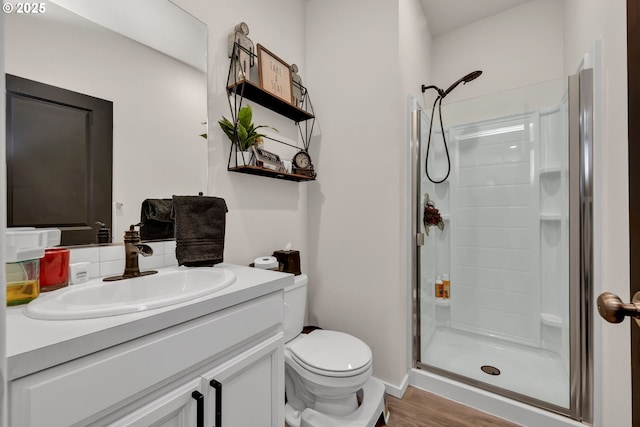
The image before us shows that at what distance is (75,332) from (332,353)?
1.10m

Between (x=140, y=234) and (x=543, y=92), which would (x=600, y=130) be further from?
(x=140, y=234)

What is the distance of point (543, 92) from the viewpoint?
171cm

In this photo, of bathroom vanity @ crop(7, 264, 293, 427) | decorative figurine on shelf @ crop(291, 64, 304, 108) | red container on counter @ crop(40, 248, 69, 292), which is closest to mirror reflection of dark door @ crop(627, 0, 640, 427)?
bathroom vanity @ crop(7, 264, 293, 427)

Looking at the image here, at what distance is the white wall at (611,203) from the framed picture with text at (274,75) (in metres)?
1.51

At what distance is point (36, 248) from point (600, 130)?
216 cm

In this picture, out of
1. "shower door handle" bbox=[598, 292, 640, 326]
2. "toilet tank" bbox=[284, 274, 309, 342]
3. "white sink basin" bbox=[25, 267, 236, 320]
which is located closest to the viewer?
"shower door handle" bbox=[598, 292, 640, 326]

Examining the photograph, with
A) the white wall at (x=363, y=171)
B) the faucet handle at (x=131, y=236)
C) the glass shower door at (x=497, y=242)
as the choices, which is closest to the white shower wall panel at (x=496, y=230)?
the glass shower door at (x=497, y=242)

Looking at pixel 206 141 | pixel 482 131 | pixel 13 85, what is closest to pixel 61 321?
pixel 13 85

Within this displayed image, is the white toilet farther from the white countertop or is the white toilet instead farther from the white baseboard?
the white countertop

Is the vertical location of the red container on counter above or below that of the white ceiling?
below

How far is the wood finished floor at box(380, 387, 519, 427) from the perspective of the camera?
1429 millimetres

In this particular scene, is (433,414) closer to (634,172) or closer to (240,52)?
(634,172)

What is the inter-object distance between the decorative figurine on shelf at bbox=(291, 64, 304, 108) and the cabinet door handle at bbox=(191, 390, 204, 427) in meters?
1.67

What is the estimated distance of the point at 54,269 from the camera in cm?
85
